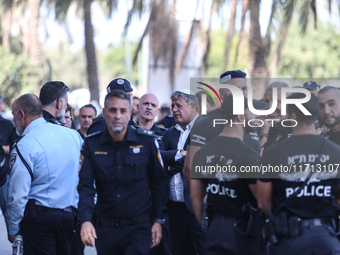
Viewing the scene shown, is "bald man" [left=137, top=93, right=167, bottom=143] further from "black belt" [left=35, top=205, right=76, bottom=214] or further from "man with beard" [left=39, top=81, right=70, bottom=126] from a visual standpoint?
"black belt" [left=35, top=205, right=76, bottom=214]

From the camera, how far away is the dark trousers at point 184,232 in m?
5.09

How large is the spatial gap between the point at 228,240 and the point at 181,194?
1.57m

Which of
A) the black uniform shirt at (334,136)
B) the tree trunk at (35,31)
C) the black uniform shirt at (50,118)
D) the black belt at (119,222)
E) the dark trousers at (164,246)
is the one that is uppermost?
the tree trunk at (35,31)

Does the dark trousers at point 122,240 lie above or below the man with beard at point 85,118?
below

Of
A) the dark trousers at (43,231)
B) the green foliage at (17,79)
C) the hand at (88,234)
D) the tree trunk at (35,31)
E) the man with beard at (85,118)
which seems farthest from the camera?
the tree trunk at (35,31)

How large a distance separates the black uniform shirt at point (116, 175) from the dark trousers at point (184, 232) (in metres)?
1.11

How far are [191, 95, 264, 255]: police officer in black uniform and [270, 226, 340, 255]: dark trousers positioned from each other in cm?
32

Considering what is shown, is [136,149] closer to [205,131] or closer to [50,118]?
[205,131]

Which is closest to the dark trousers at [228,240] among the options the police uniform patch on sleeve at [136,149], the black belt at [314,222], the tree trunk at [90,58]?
the black belt at [314,222]

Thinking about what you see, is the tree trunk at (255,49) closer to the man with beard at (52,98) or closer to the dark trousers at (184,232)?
the dark trousers at (184,232)

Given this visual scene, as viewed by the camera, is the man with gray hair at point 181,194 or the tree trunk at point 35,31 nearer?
the man with gray hair at point 181,194

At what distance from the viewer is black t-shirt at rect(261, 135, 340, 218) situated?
3.39 m

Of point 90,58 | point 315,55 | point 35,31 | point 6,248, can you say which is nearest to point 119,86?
point 6,248

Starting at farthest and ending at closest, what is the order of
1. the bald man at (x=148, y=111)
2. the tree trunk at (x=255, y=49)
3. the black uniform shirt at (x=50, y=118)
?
the tree trunk at (x=255, y=49) < the bald man at (x=148, y=111) < the black uniform shirt at (x=50, y=118)
